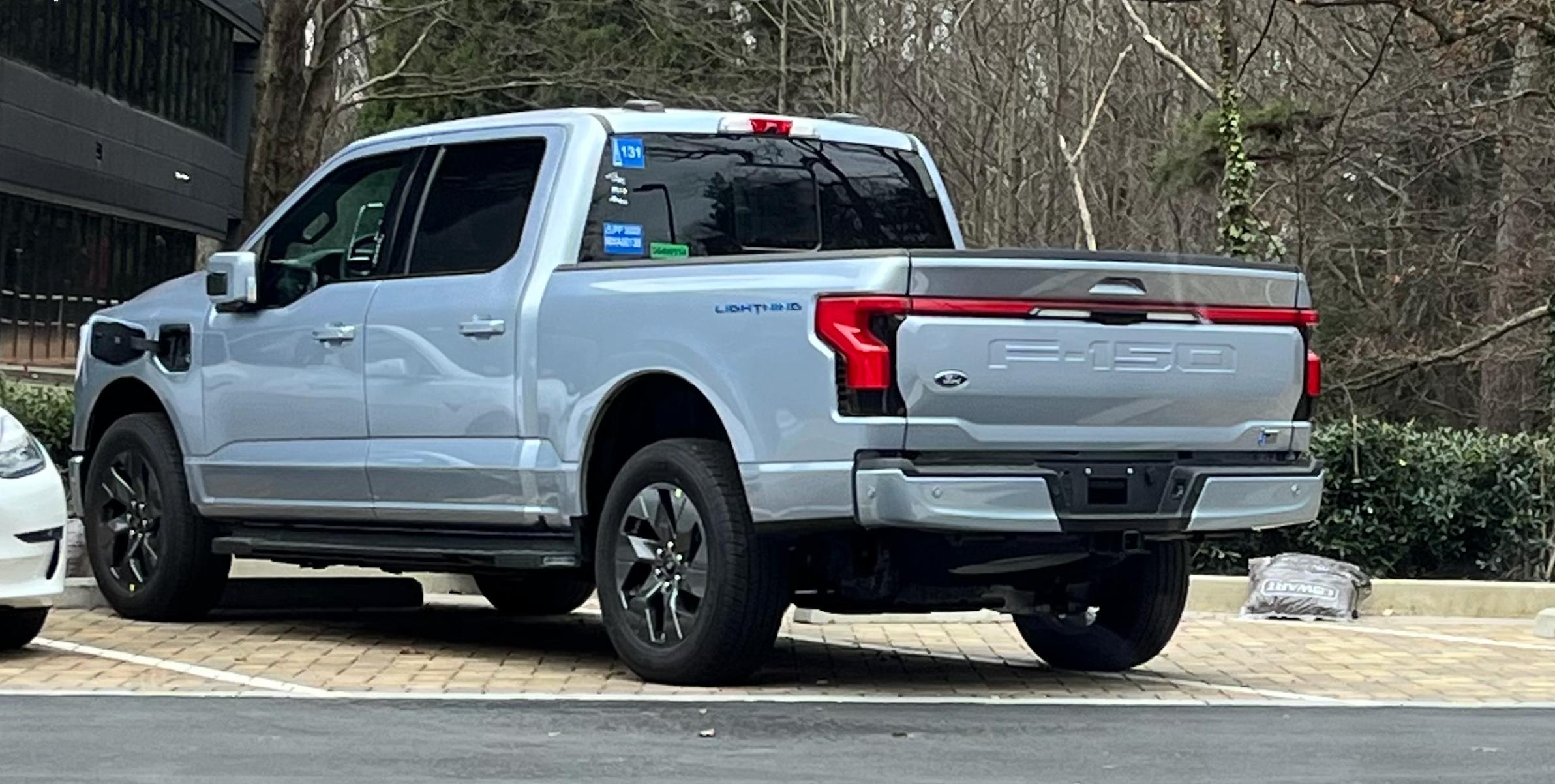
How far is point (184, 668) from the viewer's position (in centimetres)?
1025

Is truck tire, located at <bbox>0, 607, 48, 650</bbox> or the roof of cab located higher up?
the roof of cab

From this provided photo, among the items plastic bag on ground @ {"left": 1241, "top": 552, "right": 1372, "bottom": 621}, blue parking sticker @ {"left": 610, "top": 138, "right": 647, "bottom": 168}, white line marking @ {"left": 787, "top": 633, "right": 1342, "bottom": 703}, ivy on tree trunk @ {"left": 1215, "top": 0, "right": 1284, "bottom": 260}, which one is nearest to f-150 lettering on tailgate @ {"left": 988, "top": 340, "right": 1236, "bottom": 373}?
white line marking @ {"left": 787, "top": 633, "right": 1342, "bottom": 703}

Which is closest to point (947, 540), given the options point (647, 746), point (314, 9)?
point (647, 746)

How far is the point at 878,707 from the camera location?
30.6 feet

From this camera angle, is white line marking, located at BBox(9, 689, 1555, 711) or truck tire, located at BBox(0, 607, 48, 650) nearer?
white line marking, located at BBox(9, 689, 1555, 711)

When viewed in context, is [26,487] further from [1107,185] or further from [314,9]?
[1107,185]

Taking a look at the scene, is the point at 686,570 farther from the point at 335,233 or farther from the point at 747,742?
the point at 335,233

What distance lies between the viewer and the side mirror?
1155 centimetres

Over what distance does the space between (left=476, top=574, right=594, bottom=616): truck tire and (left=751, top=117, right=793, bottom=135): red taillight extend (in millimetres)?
3111

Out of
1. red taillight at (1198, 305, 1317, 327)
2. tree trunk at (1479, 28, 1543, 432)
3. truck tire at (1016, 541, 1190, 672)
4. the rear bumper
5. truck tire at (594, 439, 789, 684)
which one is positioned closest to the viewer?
the rear bumper

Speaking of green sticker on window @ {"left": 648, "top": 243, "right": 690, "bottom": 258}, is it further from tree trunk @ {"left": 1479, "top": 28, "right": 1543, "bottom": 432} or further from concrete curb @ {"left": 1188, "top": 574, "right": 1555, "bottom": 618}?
tree trunk @ {"left": 1479, "top": 28, "right": 1543, "bottom": 432}

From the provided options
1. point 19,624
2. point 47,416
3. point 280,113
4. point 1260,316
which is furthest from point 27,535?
point 280,113

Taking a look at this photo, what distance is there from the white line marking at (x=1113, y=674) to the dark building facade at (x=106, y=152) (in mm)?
22731

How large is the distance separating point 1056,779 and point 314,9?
17026mm
